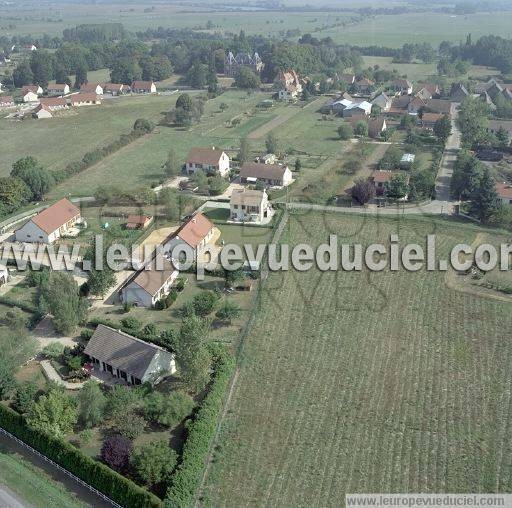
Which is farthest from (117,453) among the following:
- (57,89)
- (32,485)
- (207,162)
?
(57,89)

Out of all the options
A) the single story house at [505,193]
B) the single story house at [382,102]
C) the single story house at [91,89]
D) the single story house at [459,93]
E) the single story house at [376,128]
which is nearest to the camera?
the single story house at [505,193]

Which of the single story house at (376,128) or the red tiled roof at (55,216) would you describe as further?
the single story house at (376,128)

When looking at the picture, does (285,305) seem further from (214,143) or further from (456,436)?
(214,143)

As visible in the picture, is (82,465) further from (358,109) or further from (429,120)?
(358,109)

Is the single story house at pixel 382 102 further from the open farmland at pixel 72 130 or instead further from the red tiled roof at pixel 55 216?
the red tiled roof at pixel 55 216

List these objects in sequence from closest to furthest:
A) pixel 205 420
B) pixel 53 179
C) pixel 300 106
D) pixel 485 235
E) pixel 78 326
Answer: pixel 205 420 → pixel 78 326 → pixel 485 235 → pixel 53 179 → pixel 300 106

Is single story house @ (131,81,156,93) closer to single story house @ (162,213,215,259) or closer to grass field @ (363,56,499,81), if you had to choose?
grass field @ (363,56,499,81)

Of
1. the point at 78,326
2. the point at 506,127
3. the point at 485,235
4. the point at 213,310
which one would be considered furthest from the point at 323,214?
the point at 506,127

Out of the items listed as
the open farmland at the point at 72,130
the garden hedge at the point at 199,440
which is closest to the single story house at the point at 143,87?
the open farmland at the point at 72,130
